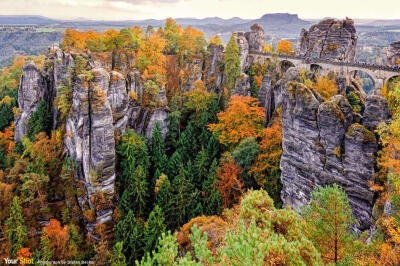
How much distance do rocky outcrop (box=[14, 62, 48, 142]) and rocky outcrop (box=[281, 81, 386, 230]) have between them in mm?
42008

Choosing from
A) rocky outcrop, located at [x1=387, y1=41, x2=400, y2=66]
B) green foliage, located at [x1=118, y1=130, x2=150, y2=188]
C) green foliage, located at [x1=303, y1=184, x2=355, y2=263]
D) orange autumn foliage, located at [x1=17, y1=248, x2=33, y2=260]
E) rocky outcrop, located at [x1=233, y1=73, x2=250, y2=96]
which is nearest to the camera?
green foliage, located at [x1=303, y1=184, x2=355, y2=263]

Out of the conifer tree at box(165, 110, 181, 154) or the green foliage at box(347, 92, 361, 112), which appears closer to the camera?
the green foliage at box(347, 92, 361, 112)

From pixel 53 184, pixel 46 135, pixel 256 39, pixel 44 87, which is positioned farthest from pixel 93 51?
pixel 256 39

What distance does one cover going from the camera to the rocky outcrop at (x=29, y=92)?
4512cm

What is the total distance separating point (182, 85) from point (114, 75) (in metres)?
13.9

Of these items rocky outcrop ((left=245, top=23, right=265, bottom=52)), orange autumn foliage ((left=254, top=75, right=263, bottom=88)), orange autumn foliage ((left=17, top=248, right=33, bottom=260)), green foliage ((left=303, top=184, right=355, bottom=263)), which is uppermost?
rocky outcrop ((left=245, top=23, right=265, bottom=52))

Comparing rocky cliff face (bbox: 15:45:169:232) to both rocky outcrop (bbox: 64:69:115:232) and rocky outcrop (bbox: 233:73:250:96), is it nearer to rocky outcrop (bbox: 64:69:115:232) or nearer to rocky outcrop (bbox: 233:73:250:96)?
rocky outcrop (bbox: 64:69:115:232)

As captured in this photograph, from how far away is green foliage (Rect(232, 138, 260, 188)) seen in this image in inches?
1210

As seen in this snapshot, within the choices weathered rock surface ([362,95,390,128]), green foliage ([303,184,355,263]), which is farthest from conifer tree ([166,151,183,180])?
green foliage ([303,184,355,263])

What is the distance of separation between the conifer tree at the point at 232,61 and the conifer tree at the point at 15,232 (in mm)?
34760

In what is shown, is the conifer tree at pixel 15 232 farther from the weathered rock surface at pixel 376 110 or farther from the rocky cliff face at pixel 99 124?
the weathered rock surface at pixel 376 110

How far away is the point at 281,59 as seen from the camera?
4647 centimetres

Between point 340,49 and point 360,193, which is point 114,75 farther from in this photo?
point 340,49

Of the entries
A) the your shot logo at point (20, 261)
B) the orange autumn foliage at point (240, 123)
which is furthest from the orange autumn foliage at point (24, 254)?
the orange autumn foliage at point (240, 123)
